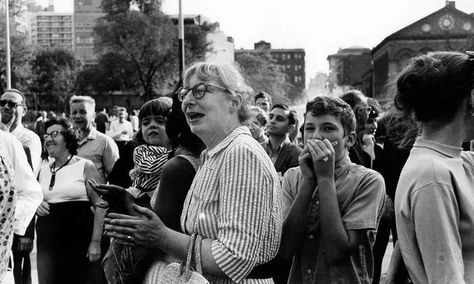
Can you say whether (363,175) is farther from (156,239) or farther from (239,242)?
(156,239)

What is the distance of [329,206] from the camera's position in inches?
118

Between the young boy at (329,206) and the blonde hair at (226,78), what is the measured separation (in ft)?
1.44

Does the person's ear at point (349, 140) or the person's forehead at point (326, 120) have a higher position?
the person's forehead at point (326, 120)

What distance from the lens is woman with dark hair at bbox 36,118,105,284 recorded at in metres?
5.41

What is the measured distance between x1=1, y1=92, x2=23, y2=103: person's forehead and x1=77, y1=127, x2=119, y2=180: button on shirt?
1.13 meters

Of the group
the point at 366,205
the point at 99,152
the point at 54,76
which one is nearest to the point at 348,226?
the point at 366,205

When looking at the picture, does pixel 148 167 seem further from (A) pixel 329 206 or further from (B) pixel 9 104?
(B) pixel 9 104

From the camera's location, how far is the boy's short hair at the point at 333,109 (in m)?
3.34

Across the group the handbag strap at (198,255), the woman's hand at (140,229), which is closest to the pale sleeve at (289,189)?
the handbag strap at (198,255)

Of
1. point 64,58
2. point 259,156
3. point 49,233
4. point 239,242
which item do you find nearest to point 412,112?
point 259,156

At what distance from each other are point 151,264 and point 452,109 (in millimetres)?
1421

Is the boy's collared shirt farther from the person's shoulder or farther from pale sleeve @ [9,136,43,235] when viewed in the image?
pale sleeve @ [9,136,43,235]

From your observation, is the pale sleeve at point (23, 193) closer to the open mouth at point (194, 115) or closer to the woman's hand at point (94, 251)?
the woman's hand at point (94, 251)

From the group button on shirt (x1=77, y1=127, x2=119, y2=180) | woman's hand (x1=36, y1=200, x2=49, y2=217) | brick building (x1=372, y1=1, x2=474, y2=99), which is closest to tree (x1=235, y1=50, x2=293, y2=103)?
brick building (x1=372, y1=1, x2=474, y2=99)
